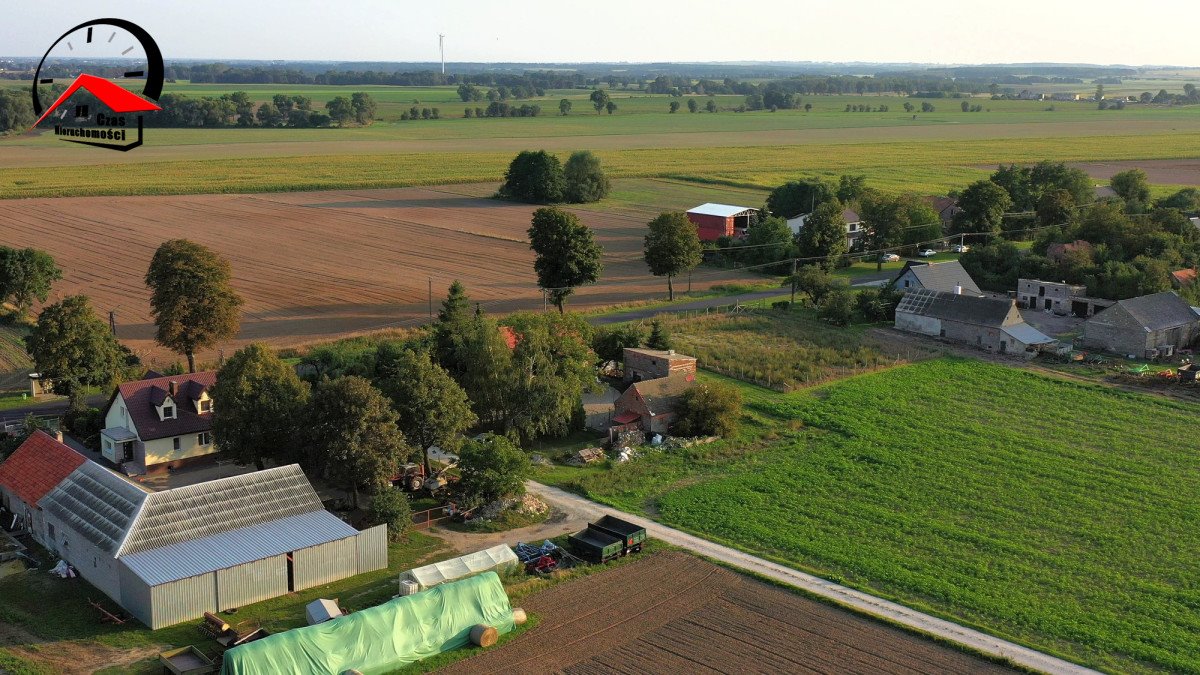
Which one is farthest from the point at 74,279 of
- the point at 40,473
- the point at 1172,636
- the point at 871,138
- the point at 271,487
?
the point at 871,138

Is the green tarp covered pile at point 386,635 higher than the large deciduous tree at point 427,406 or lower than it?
lower

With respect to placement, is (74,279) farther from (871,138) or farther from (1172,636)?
(871,138)

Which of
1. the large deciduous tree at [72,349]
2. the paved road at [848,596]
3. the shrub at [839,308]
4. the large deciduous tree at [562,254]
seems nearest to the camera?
the paved road at [848,596]

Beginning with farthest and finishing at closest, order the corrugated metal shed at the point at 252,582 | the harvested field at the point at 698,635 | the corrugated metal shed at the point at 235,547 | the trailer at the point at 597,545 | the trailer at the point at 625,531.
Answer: the trailer at the point at 625,531 < the trailer at the point at 597,545 < the corrugated metal shed at the point at 252,582 < the corrugated metal shed at the point at 235,547 < the harvested field at the point at 698,635

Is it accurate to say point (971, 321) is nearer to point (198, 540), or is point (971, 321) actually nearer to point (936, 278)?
point (936, 278)

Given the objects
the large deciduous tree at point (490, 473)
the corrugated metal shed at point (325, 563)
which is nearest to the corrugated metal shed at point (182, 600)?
the corrugated metal shed at point (325, 563)

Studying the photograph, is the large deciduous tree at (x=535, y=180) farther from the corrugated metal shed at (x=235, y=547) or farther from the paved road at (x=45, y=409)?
the corrugated metal shed at (x=235, y=547)

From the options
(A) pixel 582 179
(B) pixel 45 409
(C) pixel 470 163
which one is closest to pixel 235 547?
(B) pixel 45 409
